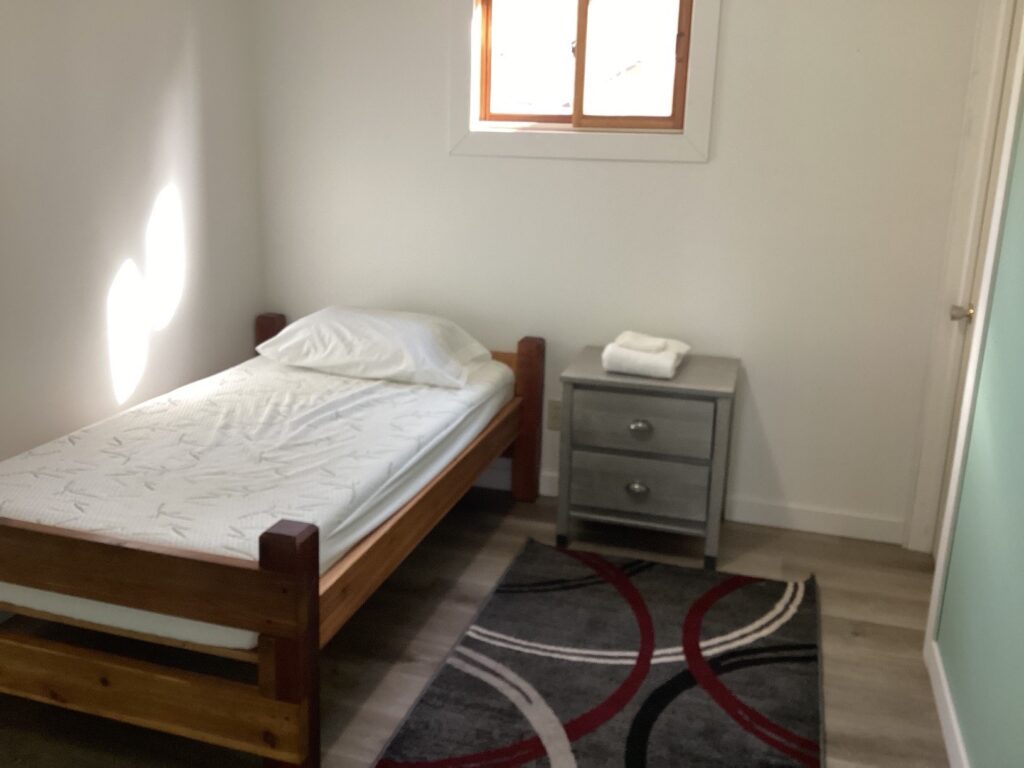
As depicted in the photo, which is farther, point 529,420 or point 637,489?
point 529,420

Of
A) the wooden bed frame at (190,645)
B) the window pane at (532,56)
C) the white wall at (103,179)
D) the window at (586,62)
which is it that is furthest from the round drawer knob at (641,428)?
the white wall at (103,179)

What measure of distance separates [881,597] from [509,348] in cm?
156

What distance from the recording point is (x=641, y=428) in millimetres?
2922

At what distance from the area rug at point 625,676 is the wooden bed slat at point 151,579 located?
509 mm

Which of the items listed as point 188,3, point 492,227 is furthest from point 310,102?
point 492,227

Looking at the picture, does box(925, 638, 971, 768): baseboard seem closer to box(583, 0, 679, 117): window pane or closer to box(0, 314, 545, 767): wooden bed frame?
box(0, 314, 545, 767): wooden bed frame

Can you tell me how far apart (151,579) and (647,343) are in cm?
178

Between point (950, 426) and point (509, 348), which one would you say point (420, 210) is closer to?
point (509, 348)

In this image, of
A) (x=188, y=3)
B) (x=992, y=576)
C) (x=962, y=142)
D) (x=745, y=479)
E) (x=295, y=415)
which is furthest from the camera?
(x=745, y=479)

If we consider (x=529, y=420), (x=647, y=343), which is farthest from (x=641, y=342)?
(x=529, y=420)

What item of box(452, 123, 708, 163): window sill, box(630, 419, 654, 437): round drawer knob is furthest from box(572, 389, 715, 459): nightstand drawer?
box(452, 123, 708, 163): window sill

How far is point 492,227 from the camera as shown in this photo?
3398mm

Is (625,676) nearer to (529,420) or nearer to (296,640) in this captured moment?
(296,640)

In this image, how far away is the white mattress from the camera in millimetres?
1877
